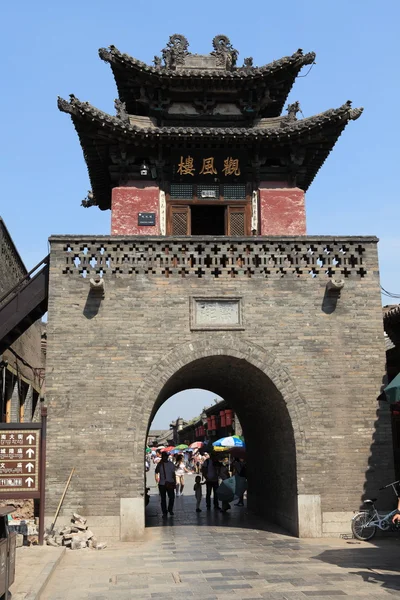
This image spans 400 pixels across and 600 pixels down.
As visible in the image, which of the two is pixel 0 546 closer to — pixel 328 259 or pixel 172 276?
pixel 172 276

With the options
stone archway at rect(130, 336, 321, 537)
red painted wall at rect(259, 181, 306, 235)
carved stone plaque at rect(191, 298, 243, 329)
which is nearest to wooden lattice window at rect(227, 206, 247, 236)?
red painted wall at rect(259, 181, 306, 235)

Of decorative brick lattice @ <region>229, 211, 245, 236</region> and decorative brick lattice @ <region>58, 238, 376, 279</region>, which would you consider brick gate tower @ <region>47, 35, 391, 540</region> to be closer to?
decorative brick lattice @ <region>58, 238, 376, 279</region>

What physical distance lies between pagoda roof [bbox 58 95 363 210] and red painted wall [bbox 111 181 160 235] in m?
0.90

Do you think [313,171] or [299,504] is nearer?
[299,504]

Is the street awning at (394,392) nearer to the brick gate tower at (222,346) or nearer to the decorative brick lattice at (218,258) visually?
the brick gate tower at (222,346)

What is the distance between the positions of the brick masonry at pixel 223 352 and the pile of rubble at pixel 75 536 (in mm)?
279

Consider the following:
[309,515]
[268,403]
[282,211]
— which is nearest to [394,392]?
[309,515]

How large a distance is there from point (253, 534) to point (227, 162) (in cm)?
786

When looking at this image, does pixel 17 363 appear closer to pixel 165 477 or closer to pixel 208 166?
pixel 165 477


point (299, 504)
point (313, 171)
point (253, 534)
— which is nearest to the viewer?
point (299, 504)

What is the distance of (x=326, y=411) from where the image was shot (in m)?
11.1

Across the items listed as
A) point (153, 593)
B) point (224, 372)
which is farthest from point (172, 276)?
point (153, 593)

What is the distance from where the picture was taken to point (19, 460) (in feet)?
32.7

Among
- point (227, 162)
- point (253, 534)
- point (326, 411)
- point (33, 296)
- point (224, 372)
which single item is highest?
point (227, 162)
